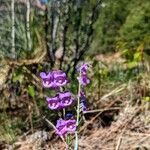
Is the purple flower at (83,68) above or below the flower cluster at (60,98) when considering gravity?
above

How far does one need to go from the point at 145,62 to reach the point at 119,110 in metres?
0.72

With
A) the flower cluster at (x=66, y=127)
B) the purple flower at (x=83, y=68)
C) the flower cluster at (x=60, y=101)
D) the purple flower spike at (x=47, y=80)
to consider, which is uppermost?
the purple flower at (x=83, y=68)

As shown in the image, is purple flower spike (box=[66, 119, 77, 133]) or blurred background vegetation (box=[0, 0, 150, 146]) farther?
blurred background vegetation (box=[0, 0, 150, 146])

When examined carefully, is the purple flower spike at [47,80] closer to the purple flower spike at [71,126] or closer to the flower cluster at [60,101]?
the flower cluster at [60,101]

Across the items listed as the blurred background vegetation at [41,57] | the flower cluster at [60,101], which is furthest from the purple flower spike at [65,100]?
the blurred background vegetation at [41,57]

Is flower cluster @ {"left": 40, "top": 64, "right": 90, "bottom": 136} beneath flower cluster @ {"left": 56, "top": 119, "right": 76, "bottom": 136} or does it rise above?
above

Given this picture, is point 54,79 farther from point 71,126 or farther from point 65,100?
point 71,126

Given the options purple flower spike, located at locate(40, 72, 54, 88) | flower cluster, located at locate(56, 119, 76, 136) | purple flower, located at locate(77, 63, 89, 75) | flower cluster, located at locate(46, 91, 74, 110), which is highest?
purple flower, located at locate(77, 63, 89, 75)

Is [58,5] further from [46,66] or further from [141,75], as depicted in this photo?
[141,75]

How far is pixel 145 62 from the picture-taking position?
4.93m

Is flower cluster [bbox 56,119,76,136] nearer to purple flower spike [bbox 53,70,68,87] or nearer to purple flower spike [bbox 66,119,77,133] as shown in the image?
purple flower spike [bbox 66,119,77,133]

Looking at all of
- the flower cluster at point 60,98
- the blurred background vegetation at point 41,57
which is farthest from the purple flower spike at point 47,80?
the blurred background vegetation at point 41,57

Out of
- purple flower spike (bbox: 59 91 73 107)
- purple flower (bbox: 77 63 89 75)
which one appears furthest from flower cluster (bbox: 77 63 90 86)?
purple flower spike (bbox: 59 91 73 107)

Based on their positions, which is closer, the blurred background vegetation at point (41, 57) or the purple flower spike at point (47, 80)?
the purple flower spike at point (47, 80)
